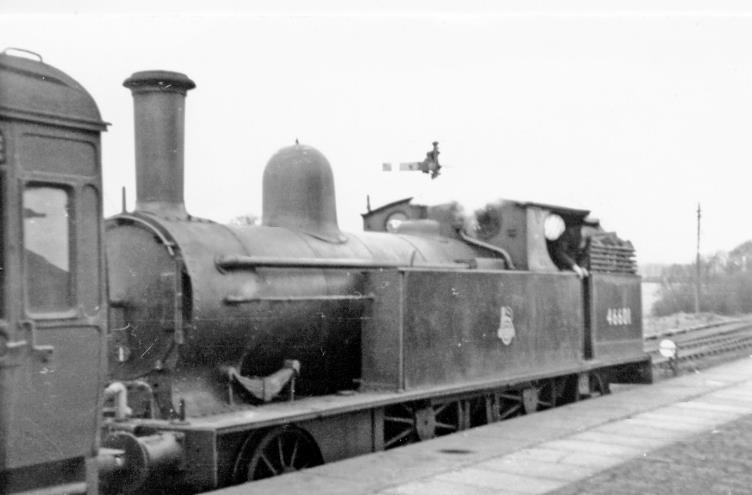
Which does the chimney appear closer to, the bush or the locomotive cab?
the locomotive cab

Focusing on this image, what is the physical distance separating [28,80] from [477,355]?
5629 mm

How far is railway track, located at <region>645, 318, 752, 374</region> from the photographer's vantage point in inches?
612

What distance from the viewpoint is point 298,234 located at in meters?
7.73

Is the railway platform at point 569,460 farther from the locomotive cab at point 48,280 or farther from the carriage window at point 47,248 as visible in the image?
the carriage window at point 47,248

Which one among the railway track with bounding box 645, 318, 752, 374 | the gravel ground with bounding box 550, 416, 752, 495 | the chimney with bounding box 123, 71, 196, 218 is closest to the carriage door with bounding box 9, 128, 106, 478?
the chimney with bounding box 123, 71, 196, 218

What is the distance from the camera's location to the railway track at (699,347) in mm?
15545

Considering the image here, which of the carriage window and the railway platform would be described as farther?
the railway platform

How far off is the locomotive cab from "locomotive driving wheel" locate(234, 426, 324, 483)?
1.82m

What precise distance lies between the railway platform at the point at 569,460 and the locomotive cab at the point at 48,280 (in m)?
1.47

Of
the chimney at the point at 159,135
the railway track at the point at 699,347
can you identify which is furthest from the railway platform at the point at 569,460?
the railway track at the point at 699,347

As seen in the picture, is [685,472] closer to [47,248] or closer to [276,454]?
[276,454]

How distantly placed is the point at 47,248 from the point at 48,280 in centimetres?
16

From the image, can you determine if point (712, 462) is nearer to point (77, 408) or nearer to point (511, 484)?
point (511, 484)

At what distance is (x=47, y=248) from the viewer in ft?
14.0
